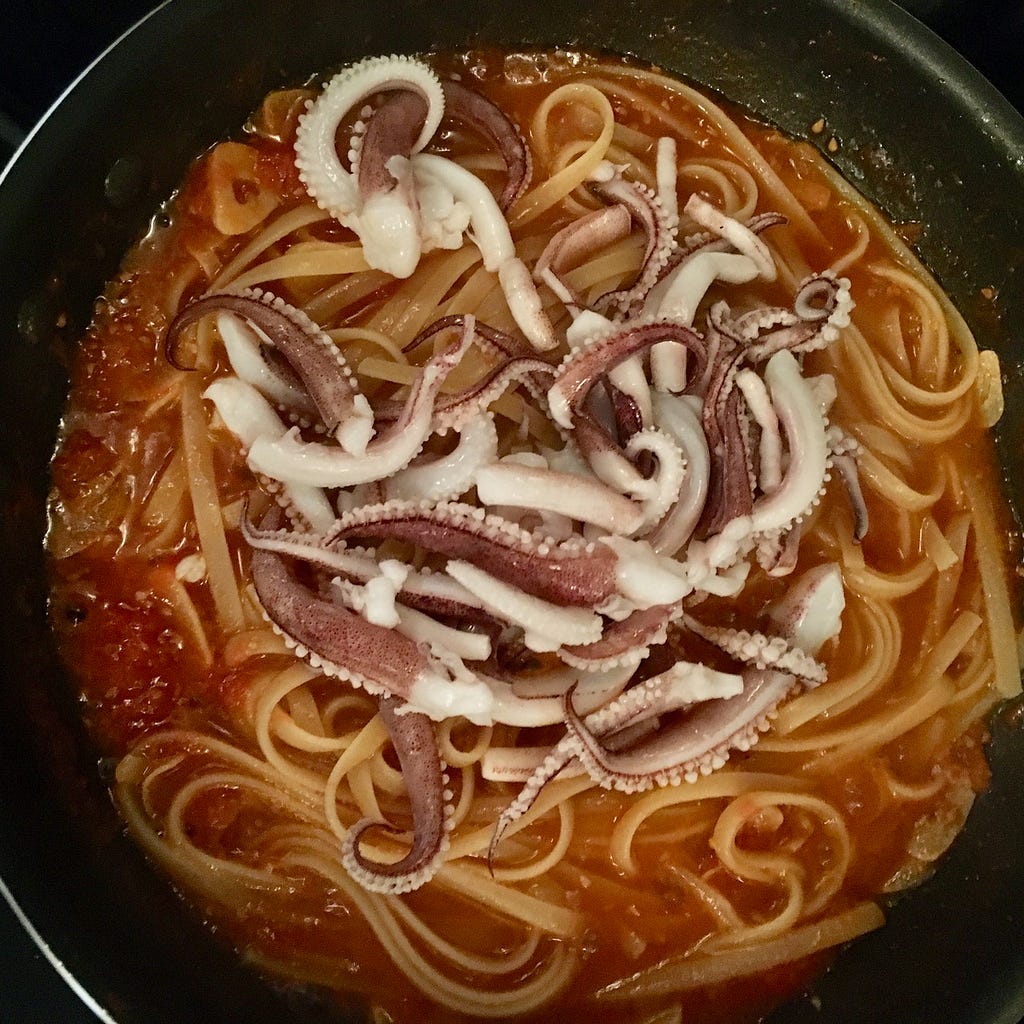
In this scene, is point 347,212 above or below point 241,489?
above

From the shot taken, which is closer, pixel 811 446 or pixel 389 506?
pixel 389 506

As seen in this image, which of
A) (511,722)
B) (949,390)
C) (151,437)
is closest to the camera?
(511,722)

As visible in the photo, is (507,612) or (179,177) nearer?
(507,612)

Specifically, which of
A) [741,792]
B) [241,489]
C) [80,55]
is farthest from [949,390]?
[80,55]

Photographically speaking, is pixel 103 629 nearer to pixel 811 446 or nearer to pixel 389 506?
pixel 389 506

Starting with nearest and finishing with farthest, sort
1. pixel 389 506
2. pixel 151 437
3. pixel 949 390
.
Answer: pixel 389 506
pixel 151 437
pixel 949 390

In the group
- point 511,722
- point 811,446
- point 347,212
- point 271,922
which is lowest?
point 271,922

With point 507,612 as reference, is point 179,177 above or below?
above
